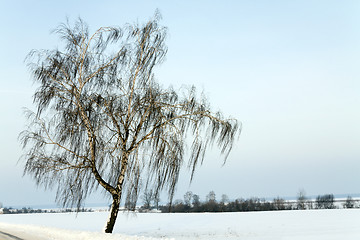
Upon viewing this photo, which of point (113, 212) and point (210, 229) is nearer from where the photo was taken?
point (113, 212)

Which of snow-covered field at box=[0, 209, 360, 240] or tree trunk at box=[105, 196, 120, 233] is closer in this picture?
tree trunk at box=[105, 196, 120, 233]

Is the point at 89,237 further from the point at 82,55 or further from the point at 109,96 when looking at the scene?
the point at 82,55

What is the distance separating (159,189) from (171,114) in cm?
257

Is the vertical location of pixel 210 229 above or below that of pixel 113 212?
below

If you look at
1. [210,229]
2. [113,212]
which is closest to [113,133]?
[113,212]

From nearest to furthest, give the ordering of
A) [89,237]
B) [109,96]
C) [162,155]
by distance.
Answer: [89,237] → [162,155] → [109,96]

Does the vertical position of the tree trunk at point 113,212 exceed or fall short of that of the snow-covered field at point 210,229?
it exceeds it

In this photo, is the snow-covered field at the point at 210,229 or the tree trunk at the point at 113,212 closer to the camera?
the tree trunk at the point at 113,212

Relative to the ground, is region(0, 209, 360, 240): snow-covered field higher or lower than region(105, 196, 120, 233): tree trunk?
lower

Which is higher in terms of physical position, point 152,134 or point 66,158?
point 152,134

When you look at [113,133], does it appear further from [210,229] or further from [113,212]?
[210,229]

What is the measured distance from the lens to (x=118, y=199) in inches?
477

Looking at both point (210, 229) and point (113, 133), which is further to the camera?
point (210, 229)

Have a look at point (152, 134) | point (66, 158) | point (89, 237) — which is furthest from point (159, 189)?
point (66, 158)
